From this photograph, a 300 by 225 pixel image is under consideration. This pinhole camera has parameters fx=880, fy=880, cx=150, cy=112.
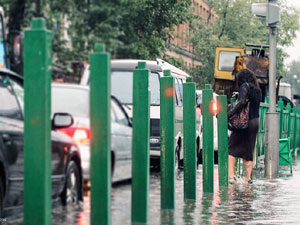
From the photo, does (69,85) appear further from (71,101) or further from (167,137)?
(167,137)

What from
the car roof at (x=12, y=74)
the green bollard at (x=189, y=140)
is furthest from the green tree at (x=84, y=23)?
the green bollard at (x=189, y=140)

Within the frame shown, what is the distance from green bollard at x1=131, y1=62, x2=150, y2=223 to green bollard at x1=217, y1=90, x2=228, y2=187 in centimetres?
485

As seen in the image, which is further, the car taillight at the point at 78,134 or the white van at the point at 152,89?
the white van at the point at 152,89

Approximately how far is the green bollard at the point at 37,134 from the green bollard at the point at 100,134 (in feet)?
0.93

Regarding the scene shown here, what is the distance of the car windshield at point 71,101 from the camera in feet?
16.1

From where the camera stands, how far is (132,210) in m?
6.56

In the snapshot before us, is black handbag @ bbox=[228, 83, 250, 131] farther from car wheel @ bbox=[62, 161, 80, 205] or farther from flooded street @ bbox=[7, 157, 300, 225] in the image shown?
Answer: car wheel @ bbox=[62, 161, 80, 205]

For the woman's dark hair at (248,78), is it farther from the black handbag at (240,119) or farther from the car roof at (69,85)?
the car roof at (69,85)

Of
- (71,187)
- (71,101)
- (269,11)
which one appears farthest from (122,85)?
(269,11)

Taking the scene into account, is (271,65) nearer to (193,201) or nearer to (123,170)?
(193,201)

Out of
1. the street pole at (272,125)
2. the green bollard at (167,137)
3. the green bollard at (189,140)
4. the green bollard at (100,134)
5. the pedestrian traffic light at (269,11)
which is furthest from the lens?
the street pole at (272,125)

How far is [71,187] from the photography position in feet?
16.3

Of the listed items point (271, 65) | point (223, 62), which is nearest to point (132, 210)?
point (271, 65)

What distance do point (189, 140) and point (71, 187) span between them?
4.70 metres
